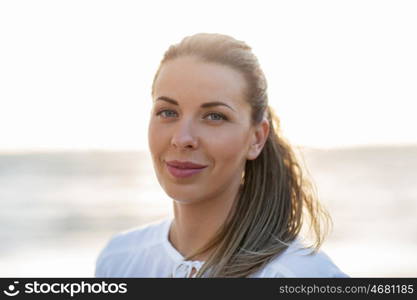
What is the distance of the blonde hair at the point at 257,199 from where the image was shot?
3.21 m

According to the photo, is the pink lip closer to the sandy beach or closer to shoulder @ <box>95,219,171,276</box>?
shoulder @ <box>95,219,171,276</box>

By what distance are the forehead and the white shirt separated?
764 mm

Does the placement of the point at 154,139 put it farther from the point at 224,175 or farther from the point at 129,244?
the point at 129,244

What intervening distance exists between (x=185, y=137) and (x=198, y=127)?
8cm

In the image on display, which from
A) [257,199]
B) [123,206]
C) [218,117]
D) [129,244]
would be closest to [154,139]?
[218,117]

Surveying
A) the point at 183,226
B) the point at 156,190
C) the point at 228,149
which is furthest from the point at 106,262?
the point at 156,190

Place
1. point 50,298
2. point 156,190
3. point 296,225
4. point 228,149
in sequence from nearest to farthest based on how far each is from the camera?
point 228,149 < point 296,225 < point 50,298 < point 156,190

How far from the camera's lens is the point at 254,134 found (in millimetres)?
3355

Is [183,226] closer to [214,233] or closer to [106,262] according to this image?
Answer: [214,233]

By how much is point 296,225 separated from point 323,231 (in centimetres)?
14

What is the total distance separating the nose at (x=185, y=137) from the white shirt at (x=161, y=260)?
0.60 m

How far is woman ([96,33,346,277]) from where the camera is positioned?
10.3 feet

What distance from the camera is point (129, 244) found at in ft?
12.5

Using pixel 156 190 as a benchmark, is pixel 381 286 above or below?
below
